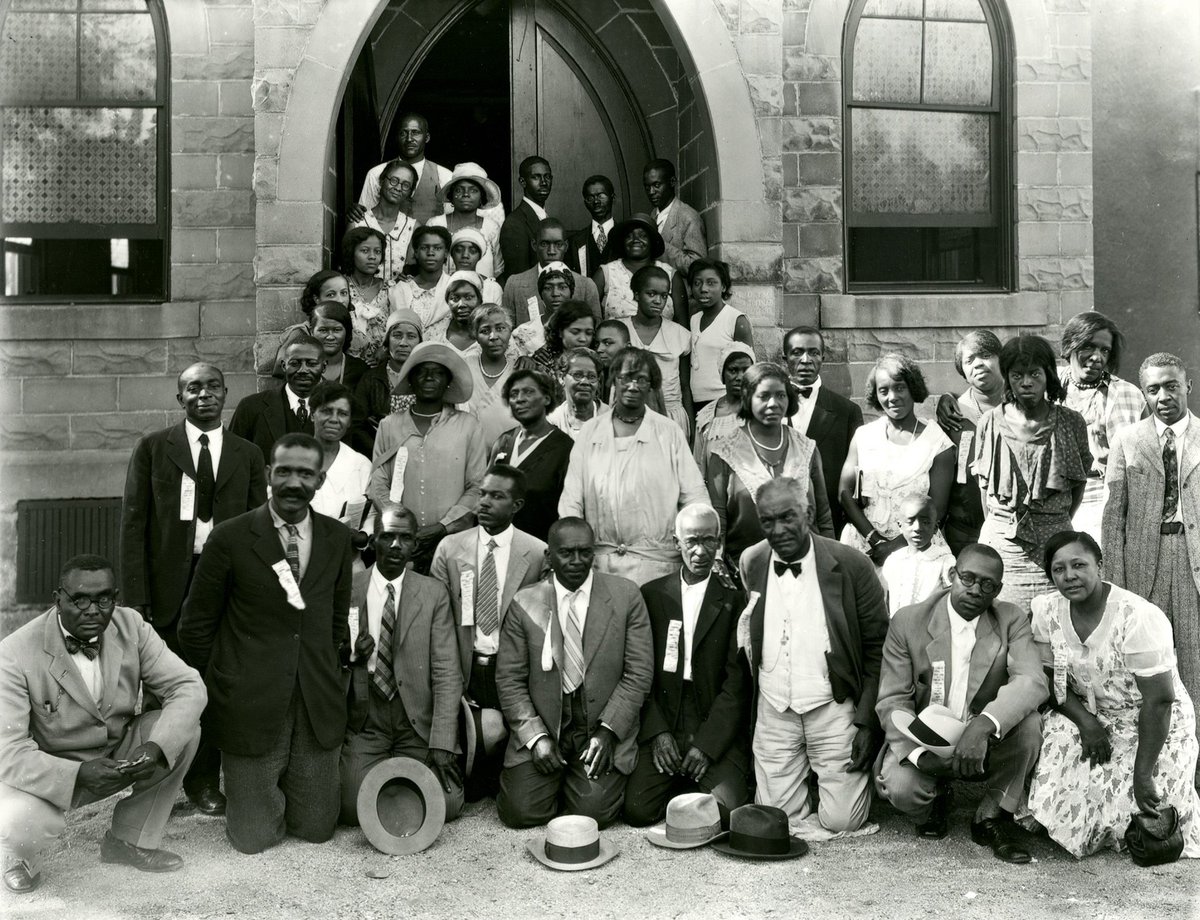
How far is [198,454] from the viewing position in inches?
246

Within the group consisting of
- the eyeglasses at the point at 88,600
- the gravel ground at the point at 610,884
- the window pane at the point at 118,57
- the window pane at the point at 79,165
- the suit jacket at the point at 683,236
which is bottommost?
the gravel ground at the point at 610,884

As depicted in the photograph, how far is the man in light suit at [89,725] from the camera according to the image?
4863 mm

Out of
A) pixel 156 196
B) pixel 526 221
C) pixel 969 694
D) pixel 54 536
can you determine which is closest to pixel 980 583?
pixel 969 694

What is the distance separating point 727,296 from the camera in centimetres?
836

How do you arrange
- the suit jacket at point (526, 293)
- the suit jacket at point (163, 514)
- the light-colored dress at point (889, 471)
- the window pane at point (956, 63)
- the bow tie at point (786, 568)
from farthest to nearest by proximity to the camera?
the window pane at point (956, 63) → the suit jacket at point (526, 293) → the light-colored dress at point (889, 471) → the suit jacket at point (163, 514) → the bow tie at point (786, 568)

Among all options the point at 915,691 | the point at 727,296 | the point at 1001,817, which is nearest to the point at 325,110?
the point at 727,296

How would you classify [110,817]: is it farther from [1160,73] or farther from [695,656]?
[1160,73]

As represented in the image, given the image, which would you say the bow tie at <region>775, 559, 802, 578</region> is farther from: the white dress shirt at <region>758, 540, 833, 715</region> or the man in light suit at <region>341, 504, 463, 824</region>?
the man in light suit at <region>341, 504, 463, 824</region>

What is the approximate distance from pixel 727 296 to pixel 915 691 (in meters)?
3.45

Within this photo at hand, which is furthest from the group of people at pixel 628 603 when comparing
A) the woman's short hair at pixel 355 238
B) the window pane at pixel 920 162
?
the window pane at pixel 920 162

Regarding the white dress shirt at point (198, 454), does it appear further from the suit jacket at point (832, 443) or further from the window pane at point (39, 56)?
the window pane at point (39, 56)

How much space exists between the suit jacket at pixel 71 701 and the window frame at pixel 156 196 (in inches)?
171

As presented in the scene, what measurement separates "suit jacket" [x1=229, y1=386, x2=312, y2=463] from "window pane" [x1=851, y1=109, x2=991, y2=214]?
4623 mm

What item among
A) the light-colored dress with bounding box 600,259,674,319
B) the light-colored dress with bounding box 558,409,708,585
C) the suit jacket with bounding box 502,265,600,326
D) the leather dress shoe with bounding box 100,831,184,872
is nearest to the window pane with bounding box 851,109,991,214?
the light-colored dress with bounding box 600,259,674,319
